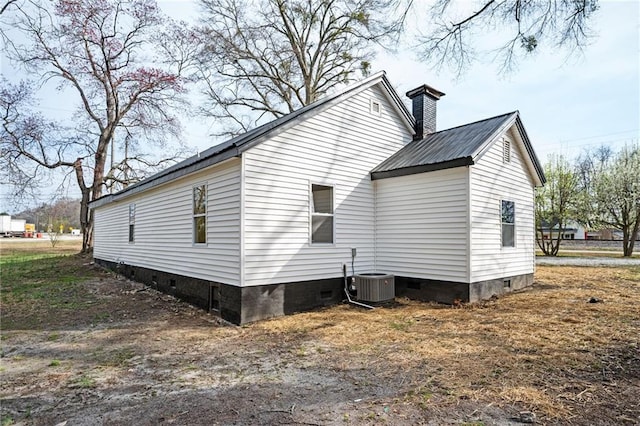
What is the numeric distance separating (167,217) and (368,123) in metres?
5.92

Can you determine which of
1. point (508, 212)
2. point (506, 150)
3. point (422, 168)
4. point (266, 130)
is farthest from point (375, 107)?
point (508, 212)

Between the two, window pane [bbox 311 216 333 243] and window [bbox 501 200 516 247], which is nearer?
window pane [bbox 311 216 333 243]

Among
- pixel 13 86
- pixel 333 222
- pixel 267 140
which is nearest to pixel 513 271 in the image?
pixel 333 222

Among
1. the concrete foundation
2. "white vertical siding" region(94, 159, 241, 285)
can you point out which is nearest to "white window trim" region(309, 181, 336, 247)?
the concrete foundation

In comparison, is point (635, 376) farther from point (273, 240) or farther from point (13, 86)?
point (13, 86)

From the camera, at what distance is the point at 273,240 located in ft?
23.6

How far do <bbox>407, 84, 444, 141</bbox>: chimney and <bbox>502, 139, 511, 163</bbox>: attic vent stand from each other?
7.01 ft

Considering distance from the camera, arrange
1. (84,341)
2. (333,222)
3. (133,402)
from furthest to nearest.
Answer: (333,222), (84,341), (133,402)

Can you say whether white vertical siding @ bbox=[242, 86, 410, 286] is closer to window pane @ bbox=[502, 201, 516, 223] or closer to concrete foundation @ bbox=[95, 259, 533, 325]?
concrete foundation @ bbox=[95, 259, 533, 325]

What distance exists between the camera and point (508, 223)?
966 centimetres

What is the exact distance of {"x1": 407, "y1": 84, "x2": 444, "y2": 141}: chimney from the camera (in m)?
10.7

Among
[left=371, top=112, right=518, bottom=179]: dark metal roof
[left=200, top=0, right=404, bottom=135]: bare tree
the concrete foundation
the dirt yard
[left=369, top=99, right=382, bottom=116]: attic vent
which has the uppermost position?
[left=200, top=0, right=404, bottom=135]: bare tree

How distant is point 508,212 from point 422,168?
126 inches

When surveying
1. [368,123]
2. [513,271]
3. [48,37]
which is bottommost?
[513,271]
